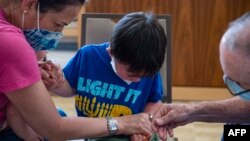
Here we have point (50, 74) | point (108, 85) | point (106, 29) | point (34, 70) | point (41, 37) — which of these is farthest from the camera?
point (106, 29)

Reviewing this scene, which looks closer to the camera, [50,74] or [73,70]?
[50,74]

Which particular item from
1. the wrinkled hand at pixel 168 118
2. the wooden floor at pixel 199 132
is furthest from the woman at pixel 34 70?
the wooden floor at pixel 199 132

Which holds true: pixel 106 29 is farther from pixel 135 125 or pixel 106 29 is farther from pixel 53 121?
pixel 53 121

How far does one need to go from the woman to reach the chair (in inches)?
17.1

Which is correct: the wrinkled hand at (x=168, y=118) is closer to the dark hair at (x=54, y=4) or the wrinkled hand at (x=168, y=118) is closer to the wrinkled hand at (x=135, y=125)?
the wrinkled hand at (x=135, y=125)

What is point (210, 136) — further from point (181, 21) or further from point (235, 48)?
point (235, 48)

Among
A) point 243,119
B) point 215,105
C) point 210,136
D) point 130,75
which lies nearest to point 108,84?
point 130,75

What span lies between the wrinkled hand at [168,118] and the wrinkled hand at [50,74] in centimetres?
40

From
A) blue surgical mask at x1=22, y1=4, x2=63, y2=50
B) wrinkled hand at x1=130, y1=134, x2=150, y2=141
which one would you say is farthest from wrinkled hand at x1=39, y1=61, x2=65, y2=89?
wrinkled hand at x1=130, y1=134, x2=150, y2=141

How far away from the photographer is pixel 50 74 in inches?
50.9

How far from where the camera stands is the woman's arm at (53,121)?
1.04 metres

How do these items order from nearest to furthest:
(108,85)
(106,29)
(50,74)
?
1. (50,74)
2. (108,85)
3. (106,29)

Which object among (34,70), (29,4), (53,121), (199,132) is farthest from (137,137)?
(199,132)

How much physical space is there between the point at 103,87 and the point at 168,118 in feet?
0.93
